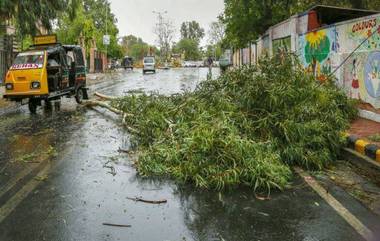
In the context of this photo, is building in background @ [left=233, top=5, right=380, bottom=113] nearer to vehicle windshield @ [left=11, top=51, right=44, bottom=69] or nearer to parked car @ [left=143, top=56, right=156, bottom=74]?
vehicle windshield @ [left=11, top=51, right=44, bottom=69]

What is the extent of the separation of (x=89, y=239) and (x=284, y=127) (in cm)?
439

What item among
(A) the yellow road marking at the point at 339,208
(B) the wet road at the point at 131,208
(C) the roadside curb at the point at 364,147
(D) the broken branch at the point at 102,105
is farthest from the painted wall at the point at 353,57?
(D) the broken branch at the point at 102,105

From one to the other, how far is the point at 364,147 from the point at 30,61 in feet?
39.7

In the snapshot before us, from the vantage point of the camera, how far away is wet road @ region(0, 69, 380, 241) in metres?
4.73

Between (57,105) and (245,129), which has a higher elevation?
(245,129)

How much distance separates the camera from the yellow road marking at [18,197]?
5391 mm

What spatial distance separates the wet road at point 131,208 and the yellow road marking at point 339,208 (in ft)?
0.24

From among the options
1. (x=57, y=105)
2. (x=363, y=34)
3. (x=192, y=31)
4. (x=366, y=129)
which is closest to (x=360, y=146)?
(x=366, y=129)

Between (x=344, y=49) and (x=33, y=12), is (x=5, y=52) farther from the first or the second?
(x=344, y=49)

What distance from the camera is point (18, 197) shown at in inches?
236

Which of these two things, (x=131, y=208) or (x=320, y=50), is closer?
(x=131, y=208)

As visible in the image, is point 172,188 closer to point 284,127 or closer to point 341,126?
point 284,127

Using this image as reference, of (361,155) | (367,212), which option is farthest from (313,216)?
(361,155)

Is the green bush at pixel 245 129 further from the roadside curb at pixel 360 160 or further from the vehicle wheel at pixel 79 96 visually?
the vehicle wheel at pixel 79 96
